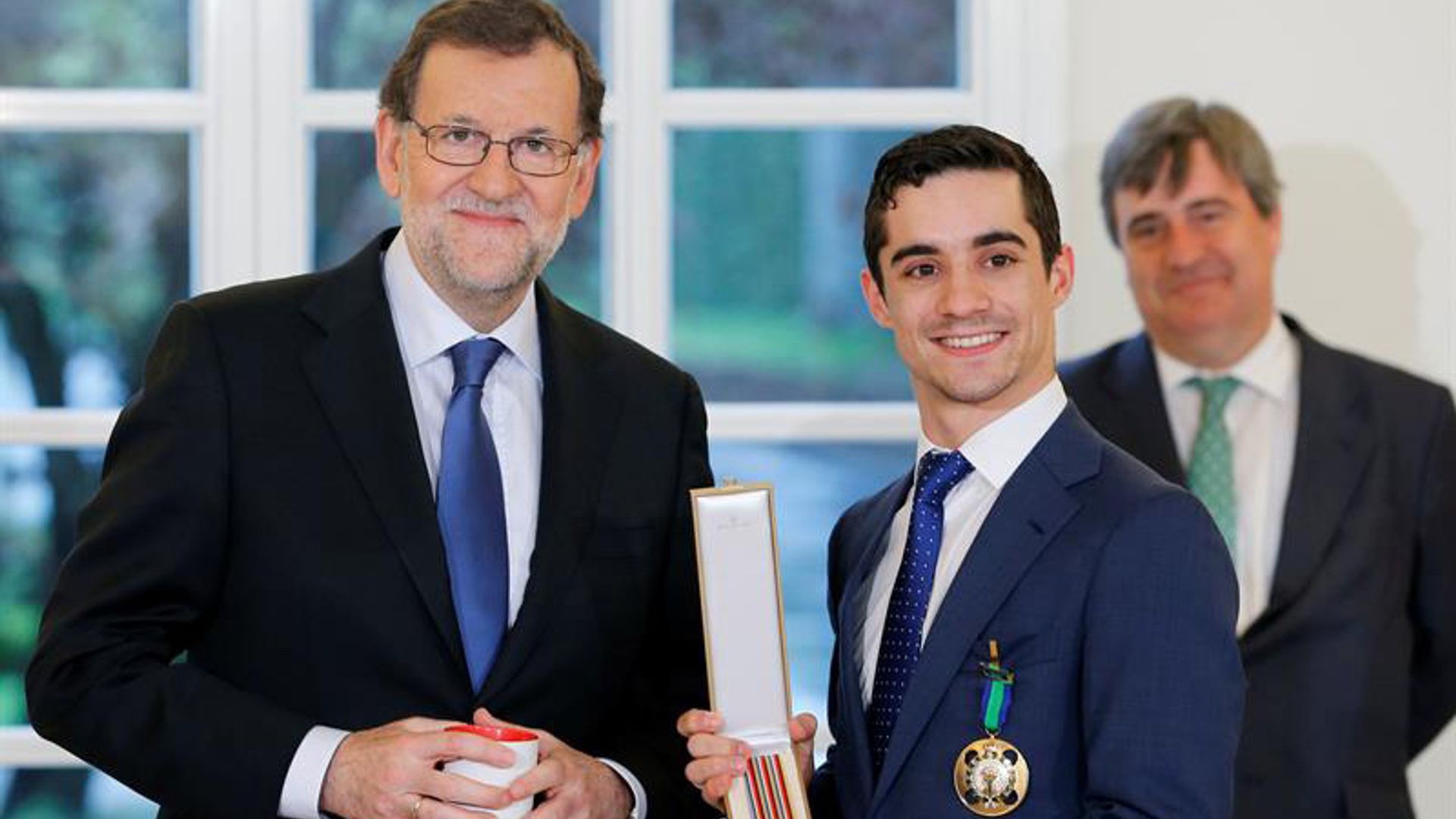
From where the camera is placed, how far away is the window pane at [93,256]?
359 centimetres

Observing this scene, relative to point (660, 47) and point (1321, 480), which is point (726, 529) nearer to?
point (1321, 480)

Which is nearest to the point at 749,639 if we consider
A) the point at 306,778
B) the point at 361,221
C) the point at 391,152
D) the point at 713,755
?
the point at 713,755

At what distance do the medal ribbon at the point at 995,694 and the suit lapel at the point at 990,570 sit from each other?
1.1 inches

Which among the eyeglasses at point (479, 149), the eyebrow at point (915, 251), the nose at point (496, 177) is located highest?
the eyeglasses at point (479, 149)

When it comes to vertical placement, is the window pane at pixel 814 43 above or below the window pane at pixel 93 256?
above

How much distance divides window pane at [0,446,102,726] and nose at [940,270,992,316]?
203 centimetres

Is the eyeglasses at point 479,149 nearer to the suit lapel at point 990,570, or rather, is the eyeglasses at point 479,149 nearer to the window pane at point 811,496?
the suit lapel at point 990,570

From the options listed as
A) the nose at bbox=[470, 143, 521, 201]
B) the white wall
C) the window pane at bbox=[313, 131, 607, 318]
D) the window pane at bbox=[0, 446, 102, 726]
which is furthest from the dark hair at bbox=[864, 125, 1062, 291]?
the window pane at bbox=[0, 446, 102, 726]

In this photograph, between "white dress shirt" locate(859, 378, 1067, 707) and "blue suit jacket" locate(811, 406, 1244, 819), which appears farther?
"white dress shirt" locate(859, 378, 1067, 707)

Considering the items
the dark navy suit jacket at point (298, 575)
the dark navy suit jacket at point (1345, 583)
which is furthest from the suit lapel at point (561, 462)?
the dark navy suit jacket at point (1345, 583)

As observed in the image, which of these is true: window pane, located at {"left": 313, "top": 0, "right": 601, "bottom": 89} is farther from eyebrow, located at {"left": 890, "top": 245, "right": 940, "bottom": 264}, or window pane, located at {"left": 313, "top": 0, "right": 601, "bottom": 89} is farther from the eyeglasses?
eyebrow, located at {"left": 890, "top": 245, "right": 940, "bottom": 264}

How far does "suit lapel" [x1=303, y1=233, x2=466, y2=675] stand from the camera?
6.92 ft

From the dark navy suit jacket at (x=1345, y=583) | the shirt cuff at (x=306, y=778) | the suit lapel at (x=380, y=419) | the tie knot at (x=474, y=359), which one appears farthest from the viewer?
the dark navy suit jacket at (x=1345, y=583)

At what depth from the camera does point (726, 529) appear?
194 centimetres
